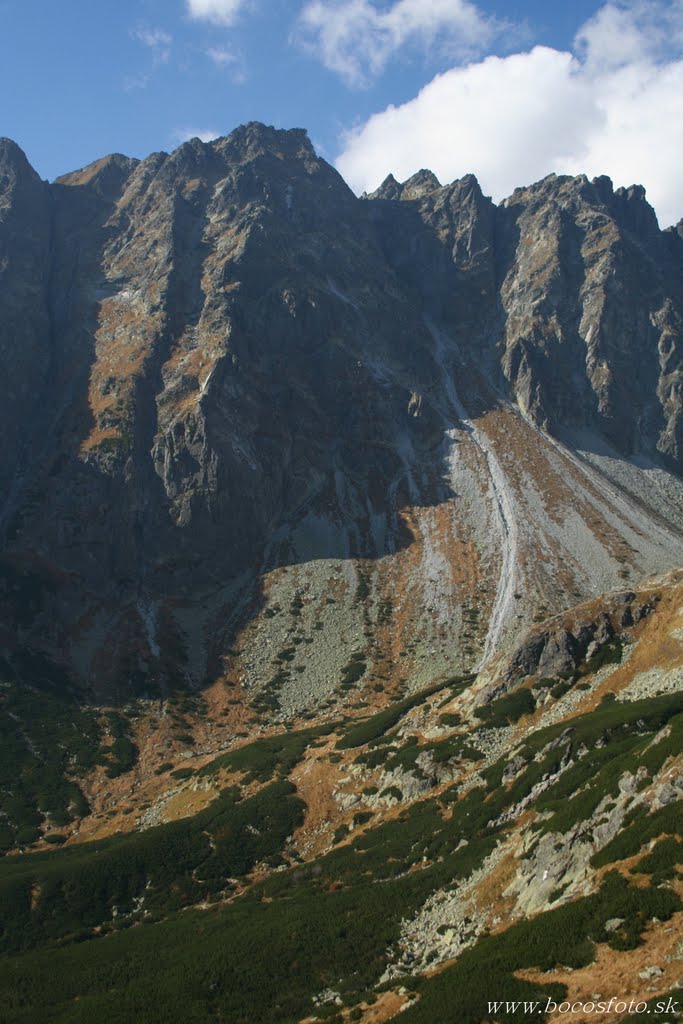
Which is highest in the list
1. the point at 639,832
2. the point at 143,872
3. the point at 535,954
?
the point at 639,832

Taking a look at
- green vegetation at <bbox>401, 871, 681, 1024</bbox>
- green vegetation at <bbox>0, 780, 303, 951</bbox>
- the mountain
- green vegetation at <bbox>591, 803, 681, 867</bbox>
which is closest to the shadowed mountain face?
the mountain

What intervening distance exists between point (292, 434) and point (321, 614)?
48856 millimetres

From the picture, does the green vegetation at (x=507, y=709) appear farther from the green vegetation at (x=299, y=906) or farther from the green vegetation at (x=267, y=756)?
the green vegetation at (x=267, y=756)

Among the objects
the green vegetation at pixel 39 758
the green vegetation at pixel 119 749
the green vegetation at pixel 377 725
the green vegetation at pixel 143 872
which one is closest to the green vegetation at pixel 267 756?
the green vegetation at pixel 143 872

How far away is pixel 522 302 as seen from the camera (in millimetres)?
190000

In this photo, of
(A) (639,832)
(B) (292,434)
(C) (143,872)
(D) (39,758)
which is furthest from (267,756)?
(B) (292,434)

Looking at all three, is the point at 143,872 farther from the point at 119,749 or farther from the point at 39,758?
the point at 119,749

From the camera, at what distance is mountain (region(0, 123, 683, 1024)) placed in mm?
35812

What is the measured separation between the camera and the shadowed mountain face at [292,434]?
104 m

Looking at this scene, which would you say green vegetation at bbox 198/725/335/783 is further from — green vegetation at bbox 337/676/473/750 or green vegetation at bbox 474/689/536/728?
green vegetation at bbox 474/689/536/728

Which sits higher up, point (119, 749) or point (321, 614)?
point (321, 614)

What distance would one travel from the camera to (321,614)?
106 meters

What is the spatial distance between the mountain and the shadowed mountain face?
2.26 feet

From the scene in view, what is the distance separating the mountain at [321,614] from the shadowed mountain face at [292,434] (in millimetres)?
689
